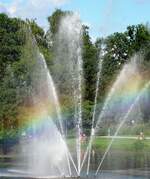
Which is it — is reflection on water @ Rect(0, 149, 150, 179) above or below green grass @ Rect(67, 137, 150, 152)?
below

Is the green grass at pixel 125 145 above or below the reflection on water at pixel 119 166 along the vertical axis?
above

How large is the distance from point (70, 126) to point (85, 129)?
5.69 feet

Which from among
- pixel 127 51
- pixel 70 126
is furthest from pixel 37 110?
pixel 127 51

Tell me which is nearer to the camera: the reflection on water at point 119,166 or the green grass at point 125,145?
the reflection on water at point 119,166

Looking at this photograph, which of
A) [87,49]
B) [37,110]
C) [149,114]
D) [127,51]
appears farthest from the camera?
[127,51]

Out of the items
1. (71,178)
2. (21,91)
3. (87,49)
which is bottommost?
(71,178)

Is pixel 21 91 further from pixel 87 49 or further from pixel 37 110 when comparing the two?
pixel 87 49

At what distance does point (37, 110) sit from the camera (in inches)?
2213

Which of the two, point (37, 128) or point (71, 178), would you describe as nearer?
point (71, 178)

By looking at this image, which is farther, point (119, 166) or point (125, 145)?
point (125, 145)

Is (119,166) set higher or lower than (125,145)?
lower

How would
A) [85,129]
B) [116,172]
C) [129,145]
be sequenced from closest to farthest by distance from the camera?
[116,172], [129,145], [85,129]

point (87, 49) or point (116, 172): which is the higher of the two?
point (87, 49)

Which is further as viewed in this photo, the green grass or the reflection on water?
the green grass
